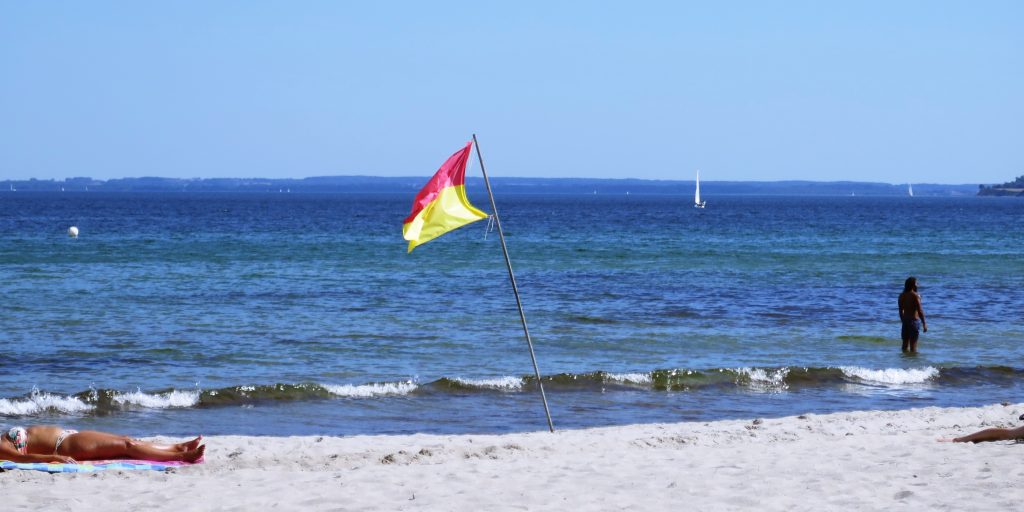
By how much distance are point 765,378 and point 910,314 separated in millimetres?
3557

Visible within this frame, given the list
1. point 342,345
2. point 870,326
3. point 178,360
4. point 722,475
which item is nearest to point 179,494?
point 722,475

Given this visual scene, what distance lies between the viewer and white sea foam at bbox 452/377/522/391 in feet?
48.5

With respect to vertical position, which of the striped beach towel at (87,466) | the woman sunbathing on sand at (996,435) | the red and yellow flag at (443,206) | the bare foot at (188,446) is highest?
the red and yellow flag at (443,206)

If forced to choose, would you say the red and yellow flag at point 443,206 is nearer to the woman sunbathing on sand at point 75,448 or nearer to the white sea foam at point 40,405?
the woman sunbathing on sand at point 75,448

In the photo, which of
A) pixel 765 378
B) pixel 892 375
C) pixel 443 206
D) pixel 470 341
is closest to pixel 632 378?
pixel 765 378

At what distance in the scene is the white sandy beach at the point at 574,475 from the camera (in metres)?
7.81

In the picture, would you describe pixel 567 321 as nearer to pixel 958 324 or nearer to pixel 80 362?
pixel 958 324

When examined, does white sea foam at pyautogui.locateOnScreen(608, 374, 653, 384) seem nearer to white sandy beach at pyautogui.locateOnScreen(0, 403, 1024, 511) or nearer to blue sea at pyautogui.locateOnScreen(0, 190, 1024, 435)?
blue sea at pyautogui.locateOnScreen(0, 190, 1024, 435)

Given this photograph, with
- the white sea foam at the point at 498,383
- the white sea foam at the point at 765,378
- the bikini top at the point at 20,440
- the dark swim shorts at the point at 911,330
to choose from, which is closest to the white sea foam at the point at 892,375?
the white sea foam at the point at 765,378

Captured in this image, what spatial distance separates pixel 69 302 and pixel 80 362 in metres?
8.04

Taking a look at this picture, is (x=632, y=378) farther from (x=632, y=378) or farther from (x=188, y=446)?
(x=188, y=446)

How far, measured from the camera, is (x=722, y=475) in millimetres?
8617

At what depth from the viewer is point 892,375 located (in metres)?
15.9

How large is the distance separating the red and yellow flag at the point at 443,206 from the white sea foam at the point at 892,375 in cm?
782
